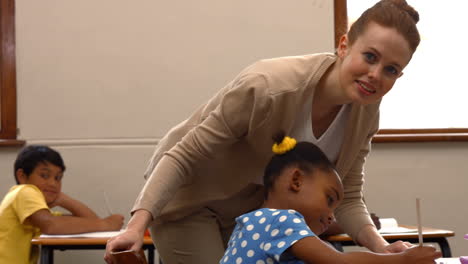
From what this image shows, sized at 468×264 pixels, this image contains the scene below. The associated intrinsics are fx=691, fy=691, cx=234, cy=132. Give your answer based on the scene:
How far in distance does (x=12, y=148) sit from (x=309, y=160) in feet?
9.53

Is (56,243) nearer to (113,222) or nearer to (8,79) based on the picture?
(113,222)

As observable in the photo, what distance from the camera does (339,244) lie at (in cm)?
301

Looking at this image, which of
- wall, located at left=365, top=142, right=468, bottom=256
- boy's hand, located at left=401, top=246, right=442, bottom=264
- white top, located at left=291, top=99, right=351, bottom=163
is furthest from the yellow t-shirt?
boy's hand, located at left=401, top=246, right=442, bottom=264

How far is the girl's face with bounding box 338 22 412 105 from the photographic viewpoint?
1733 millimetres

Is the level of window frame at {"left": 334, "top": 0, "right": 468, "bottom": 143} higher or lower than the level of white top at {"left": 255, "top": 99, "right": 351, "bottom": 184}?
lower

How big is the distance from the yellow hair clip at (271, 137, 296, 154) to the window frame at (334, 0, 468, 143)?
266 centimetres

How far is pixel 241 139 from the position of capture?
187 cm

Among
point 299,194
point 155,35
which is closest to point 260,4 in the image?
point 155,35

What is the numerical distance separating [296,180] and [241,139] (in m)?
0.28

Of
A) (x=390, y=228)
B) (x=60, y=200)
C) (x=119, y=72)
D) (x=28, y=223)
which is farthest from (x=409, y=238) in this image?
(x=119, y=72)

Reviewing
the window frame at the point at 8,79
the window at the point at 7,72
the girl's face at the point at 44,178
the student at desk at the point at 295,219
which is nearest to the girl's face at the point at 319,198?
the student at desk at the point at 295,219

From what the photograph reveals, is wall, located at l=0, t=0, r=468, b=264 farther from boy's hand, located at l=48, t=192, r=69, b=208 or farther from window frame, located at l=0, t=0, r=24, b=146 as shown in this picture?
boy's hand, located at l=48, t=192, r=69, b=208

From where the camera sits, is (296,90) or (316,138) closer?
(296,90)

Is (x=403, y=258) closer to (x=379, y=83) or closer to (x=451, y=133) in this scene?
(x=379, y=83)
